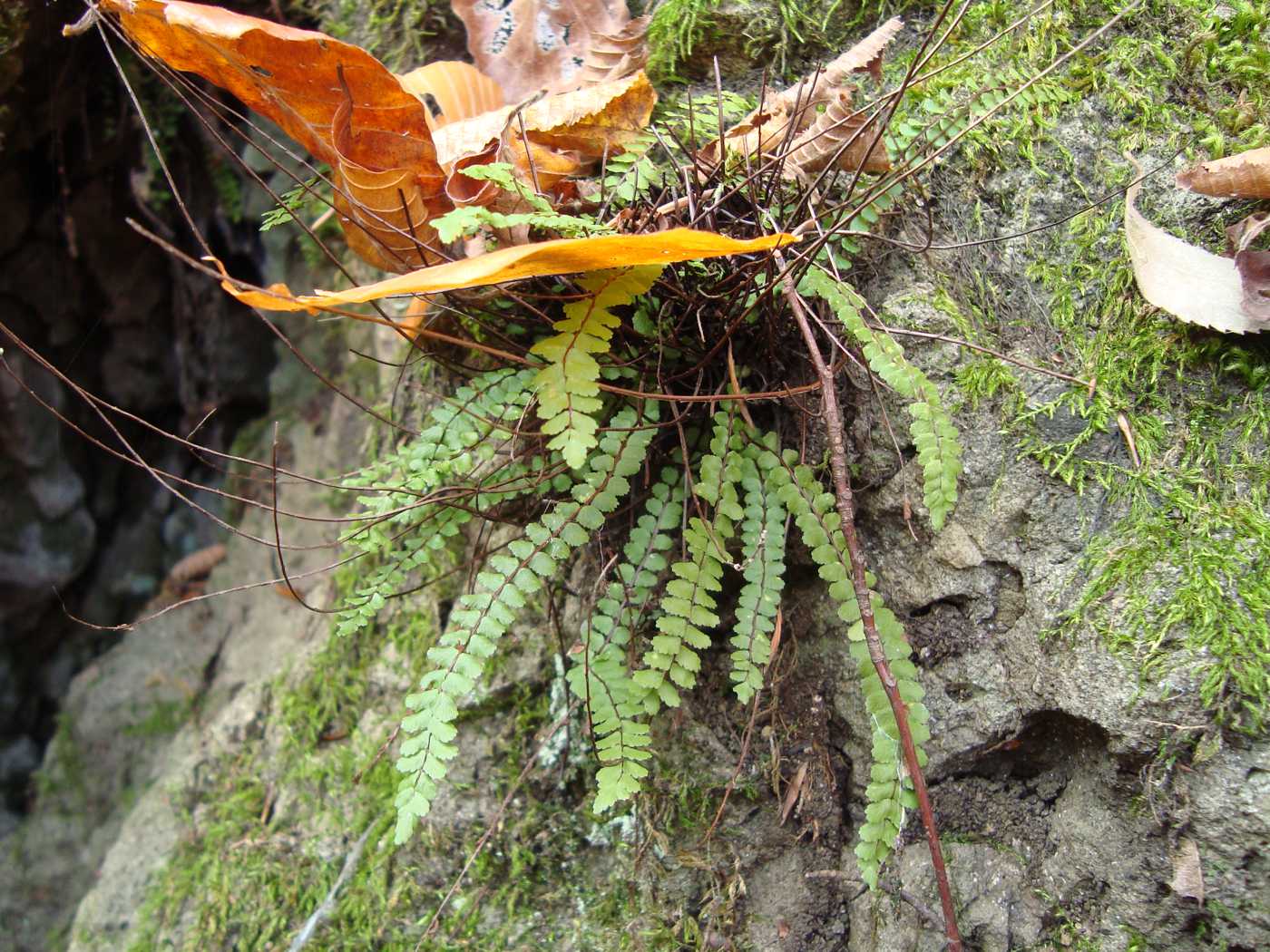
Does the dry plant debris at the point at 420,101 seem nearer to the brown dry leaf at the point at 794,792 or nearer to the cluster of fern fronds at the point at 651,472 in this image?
the cluster of fern fronds at the point at 651,472

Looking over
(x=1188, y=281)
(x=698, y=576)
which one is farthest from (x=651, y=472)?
(x=1188, y=281)

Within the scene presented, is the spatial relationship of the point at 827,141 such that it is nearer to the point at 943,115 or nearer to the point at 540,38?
the point at 943,115

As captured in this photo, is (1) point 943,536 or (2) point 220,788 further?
(2) point 220,788

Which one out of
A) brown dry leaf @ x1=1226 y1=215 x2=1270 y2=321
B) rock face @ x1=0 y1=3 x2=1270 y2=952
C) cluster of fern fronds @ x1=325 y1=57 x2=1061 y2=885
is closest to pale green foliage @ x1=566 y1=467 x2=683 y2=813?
cluster of fern fronds @ x1=325 y1=57 x2=1061 y2=885

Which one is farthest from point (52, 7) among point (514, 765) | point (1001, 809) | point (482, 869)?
point (1001, 809)

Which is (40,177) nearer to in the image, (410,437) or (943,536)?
(410,437)

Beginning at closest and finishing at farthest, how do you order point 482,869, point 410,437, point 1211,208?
point 1211,208 → point 482,869 → point 410,437
